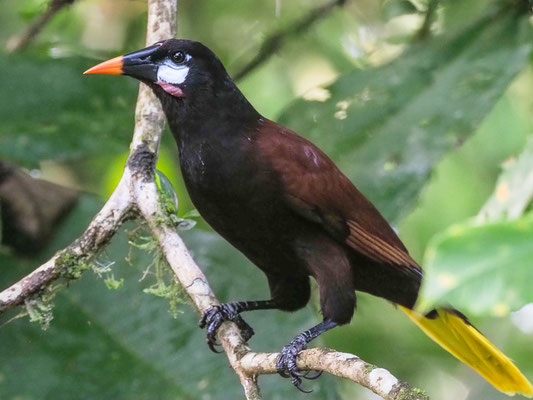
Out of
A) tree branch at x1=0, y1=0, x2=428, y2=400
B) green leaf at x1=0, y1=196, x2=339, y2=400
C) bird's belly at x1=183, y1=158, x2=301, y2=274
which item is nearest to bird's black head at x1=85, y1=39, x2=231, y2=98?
tree branch at x1=0, y1=0, x2=428, y2=400

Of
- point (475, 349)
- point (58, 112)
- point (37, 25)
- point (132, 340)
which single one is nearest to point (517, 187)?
point (475, 349)

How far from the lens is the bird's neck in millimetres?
2521

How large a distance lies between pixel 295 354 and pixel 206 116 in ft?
2.47

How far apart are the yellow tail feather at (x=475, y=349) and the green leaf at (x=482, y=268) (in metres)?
2.05

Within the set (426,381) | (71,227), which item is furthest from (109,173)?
(426,381)

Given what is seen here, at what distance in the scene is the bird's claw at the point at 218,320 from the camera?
8.17ft

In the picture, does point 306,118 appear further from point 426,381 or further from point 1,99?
point 426,381

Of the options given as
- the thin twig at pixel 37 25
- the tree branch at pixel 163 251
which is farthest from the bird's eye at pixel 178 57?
the thin twig at pixel 37 25

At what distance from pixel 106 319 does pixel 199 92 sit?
0.91m

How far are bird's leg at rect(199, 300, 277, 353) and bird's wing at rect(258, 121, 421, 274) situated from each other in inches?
14.7

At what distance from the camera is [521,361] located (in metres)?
4.07

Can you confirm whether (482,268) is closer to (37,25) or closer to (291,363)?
(291,363)

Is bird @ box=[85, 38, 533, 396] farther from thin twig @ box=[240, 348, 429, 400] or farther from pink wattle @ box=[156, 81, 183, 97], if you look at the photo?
thin twig @ box=[240, 348, 429, 400]

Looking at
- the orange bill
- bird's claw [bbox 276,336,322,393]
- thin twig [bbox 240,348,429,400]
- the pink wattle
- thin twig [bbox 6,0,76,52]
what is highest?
thin twig [bbox 6,0,76,52]
